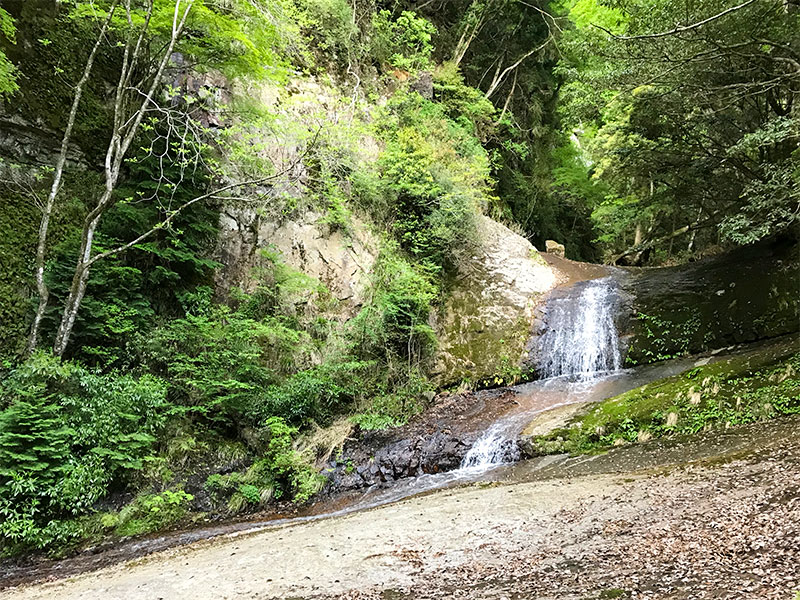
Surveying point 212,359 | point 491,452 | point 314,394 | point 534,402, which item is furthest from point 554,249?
point 212,359

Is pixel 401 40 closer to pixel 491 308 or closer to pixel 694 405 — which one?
pixel 491 308

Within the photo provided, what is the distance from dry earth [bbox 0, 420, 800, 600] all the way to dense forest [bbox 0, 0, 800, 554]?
7.89 feet

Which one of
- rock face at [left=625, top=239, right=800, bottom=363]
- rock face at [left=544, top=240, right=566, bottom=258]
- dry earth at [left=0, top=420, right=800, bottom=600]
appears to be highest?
rock face at [left=544, top=240, right=566, bottom=258]

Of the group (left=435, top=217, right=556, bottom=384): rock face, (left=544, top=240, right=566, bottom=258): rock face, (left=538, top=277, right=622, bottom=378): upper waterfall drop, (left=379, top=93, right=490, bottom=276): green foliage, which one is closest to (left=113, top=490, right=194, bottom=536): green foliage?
(left=435, top=217, right=556, bottom=384): rock face

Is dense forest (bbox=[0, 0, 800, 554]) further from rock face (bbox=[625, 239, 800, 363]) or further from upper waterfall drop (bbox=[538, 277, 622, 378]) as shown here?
upper waterfall drop (bbox=[538, 277, 622, 378])

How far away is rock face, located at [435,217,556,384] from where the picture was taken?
1270cm

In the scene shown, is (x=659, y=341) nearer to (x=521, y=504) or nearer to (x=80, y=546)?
(x=521, y=504)

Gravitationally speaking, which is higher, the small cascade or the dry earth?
the dry earth

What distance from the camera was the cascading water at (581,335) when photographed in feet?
38.4

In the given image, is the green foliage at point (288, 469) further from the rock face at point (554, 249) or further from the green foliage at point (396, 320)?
the rock face at point (554, 249)

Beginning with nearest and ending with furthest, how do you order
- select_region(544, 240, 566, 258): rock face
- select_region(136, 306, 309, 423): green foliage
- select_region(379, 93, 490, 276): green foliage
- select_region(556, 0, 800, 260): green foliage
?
select_region(556, 0, 800, 260): green foliage, select_region(136, 306, 309, 423): green foliage, select_region(379, 93, 490, 276): green foliage, select_region(544, 240, 566, 258): rock face

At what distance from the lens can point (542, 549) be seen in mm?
4242

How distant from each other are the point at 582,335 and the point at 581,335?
26mm

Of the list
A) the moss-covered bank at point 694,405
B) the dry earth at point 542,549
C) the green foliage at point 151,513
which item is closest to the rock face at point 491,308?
the moss-covered bank at point 694,405
